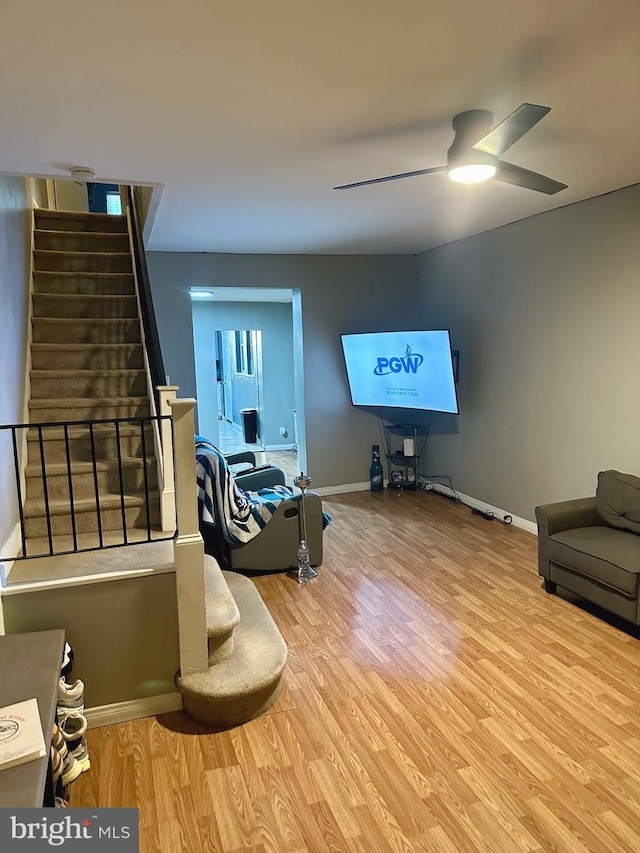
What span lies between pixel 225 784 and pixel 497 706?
4.02ft

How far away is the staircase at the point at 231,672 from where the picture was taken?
94.6 inches

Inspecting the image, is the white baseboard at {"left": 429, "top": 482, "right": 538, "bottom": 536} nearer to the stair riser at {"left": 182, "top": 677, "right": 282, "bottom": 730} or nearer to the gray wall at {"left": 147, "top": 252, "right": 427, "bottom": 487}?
the gray wall at {"left": 147, "top": 252, "right": 427, "bottom": 487}

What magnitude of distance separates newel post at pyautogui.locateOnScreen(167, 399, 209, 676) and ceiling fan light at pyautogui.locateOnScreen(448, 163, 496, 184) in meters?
1.49

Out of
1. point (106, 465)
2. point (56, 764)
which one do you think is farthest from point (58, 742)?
point (106, 465)

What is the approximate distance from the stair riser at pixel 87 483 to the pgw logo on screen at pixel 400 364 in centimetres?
280

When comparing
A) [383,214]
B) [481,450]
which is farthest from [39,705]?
[481,450]

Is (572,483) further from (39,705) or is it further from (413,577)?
(39,705)

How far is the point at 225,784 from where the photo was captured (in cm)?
211

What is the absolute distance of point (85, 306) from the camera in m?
4.39

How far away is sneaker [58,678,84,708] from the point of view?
7.09 feet

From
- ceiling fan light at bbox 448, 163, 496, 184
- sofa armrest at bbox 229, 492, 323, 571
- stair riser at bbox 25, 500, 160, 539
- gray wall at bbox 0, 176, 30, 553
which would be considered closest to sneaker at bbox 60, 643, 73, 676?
gray wall at bbox 0, 176, 30, 553

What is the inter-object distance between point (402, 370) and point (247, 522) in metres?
2.45

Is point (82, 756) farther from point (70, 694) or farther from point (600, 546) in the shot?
point (600, 546)

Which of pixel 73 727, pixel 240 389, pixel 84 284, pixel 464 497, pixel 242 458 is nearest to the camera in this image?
pixel 73 727
